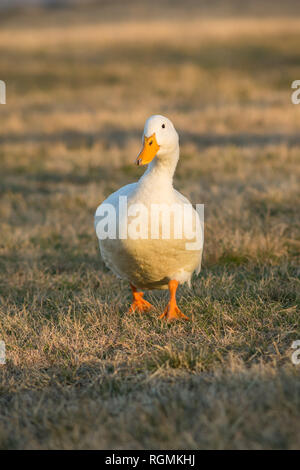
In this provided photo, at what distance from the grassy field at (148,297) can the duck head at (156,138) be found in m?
1.25

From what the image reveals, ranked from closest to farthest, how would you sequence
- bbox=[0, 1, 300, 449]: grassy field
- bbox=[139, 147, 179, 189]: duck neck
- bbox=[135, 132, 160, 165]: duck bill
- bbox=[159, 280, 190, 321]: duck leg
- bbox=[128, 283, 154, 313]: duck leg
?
bbox=[0, 1, 300, 449]: grassy field → bbox=[135, 132, 160, 165]: duck bill → bbox=[139, 147, 179, 189]: duck neck → bbox=[159, 280, 190, 321]: duck leg → bbox=[128, 283, 154, 313]: duck leg

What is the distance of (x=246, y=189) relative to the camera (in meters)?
8.08

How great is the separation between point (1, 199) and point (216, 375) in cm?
679

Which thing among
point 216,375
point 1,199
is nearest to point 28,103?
point 1,199

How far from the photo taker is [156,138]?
13.1ft

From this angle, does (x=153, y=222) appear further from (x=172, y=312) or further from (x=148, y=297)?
(x=148, y=297)

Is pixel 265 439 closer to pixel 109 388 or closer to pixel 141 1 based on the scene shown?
pixel 109 388

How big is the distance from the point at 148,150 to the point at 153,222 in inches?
20.1

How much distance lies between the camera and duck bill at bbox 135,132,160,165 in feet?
12.8

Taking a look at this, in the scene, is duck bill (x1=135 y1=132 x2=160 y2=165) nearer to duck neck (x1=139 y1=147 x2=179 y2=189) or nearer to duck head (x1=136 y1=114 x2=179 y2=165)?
duck head (x1=136 y1=114 x2=179 y2=165)

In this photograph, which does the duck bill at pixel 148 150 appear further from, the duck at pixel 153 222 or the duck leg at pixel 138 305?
the duck leg at pixel 138 305

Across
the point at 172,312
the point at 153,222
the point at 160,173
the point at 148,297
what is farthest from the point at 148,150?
the point at 148,297

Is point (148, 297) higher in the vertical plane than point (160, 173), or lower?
lower

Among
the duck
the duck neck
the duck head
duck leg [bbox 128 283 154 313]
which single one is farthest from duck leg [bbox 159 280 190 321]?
the duck head
